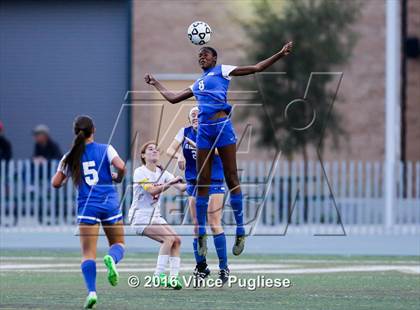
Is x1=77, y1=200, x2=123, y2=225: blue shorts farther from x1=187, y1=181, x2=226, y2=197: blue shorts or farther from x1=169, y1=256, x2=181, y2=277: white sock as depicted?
x1=187, y1=181, x2=226, y2=197: blue shorts

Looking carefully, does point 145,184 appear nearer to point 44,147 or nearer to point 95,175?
point 95,175

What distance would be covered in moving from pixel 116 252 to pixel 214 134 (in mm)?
2170

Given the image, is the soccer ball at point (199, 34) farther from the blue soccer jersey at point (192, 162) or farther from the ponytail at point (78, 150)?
the ponytail at point (78, 150)

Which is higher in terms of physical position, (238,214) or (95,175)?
(95,175)

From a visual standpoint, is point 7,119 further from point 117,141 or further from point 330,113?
point 330,113

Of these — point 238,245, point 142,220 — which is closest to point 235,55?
point 238,245

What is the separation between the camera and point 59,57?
35.8 metres

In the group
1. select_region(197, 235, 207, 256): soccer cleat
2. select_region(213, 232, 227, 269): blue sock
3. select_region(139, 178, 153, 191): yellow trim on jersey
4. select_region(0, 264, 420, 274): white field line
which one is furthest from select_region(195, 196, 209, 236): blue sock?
select_region(0, 264, 420, 274): white field line

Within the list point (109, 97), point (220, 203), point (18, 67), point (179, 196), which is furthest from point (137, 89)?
point (220, 203)

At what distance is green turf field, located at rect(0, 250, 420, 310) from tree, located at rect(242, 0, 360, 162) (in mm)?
11823

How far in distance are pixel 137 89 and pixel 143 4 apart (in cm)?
240

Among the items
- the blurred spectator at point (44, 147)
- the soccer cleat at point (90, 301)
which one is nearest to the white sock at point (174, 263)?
the soccer cleat at point (90, 301)

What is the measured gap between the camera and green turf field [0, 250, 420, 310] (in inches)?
527

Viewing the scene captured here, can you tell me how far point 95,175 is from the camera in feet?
41.8
